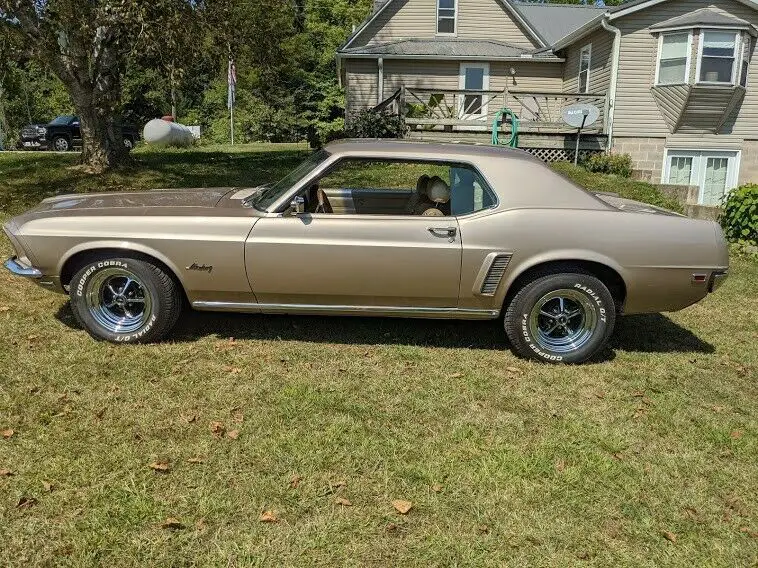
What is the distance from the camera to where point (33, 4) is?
908 centimetres

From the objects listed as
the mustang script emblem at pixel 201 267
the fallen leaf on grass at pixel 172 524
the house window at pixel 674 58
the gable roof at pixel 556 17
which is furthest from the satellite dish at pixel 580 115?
the fallen leaf on grass at pixel 172 524

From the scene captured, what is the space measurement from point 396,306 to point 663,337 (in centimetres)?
252

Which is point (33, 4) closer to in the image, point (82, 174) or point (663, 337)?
point (82, 174)

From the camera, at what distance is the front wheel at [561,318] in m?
4.49

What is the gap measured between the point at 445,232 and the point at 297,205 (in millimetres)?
1043

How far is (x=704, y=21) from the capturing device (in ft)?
53.7

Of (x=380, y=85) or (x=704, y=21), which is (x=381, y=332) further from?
(x=380, y=85)

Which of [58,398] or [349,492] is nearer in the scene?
[349,492]

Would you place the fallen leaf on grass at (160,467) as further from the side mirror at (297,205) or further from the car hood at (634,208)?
the car hood at (634,208)

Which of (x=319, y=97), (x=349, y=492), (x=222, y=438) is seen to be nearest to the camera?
(x=349, y=492)

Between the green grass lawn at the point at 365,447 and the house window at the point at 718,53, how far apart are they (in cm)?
1387

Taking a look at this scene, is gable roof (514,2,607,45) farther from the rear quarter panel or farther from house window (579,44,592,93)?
the rear quarter panel

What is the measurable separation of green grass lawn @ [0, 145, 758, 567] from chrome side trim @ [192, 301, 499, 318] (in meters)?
0.33

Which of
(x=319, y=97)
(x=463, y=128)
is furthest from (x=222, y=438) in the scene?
(x=319, y=97)
